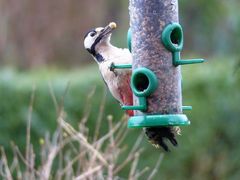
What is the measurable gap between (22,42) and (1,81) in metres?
8.48

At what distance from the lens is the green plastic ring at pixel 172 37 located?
6.85m

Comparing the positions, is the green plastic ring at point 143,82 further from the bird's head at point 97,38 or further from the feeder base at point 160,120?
the bird's head at point 97,38

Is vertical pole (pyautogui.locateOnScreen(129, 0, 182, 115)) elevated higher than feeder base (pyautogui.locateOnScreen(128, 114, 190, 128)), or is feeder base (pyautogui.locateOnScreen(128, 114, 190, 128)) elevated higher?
vertical pole (pyautogui.locateOnScreen(129, 0, 182, 115))

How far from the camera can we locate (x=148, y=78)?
6816 mm

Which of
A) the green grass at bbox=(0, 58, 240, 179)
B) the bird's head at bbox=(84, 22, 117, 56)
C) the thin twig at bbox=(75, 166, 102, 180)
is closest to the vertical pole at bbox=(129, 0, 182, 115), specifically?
the bird's head at bbox=(84, 22, 117, 56)

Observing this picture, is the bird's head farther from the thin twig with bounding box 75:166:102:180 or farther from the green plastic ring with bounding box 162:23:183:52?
the thin twig with bounding box 75:166:102:180

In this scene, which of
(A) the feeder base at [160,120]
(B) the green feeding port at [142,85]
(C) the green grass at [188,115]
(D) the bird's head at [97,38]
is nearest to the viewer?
(A) the feeder base at [160,120]

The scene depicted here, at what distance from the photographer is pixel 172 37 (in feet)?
22.7

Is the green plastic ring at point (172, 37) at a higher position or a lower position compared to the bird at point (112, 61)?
higher

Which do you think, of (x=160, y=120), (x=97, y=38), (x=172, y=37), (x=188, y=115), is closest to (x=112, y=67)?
(x=97, y=38)

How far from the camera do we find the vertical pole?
22.4 feet

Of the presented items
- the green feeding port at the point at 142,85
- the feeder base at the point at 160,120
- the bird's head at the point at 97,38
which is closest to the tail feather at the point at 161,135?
the feeder base at the point at 160,120

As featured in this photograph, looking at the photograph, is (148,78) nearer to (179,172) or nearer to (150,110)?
(150,110)

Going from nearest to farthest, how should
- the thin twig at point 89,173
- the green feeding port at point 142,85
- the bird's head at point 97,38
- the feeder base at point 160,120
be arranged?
the feeder base at point 160,120, the green feeding port at point 142,85, the thin twig at point 89,173, the bird's head at point 97,38
